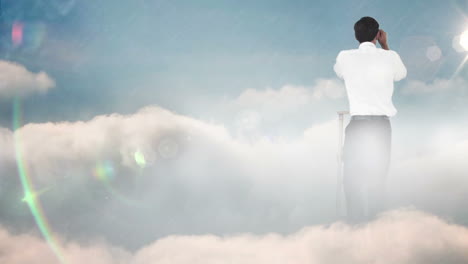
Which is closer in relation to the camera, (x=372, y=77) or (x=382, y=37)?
(x=372, y=77)

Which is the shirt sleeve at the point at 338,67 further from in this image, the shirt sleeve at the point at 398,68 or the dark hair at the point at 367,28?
the shirt sleeve at the point at 398,68

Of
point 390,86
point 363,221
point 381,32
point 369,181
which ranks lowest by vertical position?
point 363,221

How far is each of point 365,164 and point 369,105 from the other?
2.83 feet

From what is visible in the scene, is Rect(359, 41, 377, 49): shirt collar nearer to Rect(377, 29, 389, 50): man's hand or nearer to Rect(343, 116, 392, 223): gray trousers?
Rect(377, 29, 389, 50): man's hand

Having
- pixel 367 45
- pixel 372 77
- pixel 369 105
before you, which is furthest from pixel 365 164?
pixel 367 45

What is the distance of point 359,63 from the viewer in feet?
15.4

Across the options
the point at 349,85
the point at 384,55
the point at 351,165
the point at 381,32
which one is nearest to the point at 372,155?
the point at 351,165

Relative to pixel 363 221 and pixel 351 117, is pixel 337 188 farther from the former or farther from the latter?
pixel 351 117

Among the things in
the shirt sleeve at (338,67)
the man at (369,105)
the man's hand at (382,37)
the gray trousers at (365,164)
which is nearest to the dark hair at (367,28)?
the man at (369,105)

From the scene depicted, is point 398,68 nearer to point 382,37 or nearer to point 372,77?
point 372,77

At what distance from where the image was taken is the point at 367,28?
4770mm

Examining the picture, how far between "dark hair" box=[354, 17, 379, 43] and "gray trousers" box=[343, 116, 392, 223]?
1146 millimetres

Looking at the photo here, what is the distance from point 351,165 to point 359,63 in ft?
4.83

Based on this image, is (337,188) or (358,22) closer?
(358,22)
